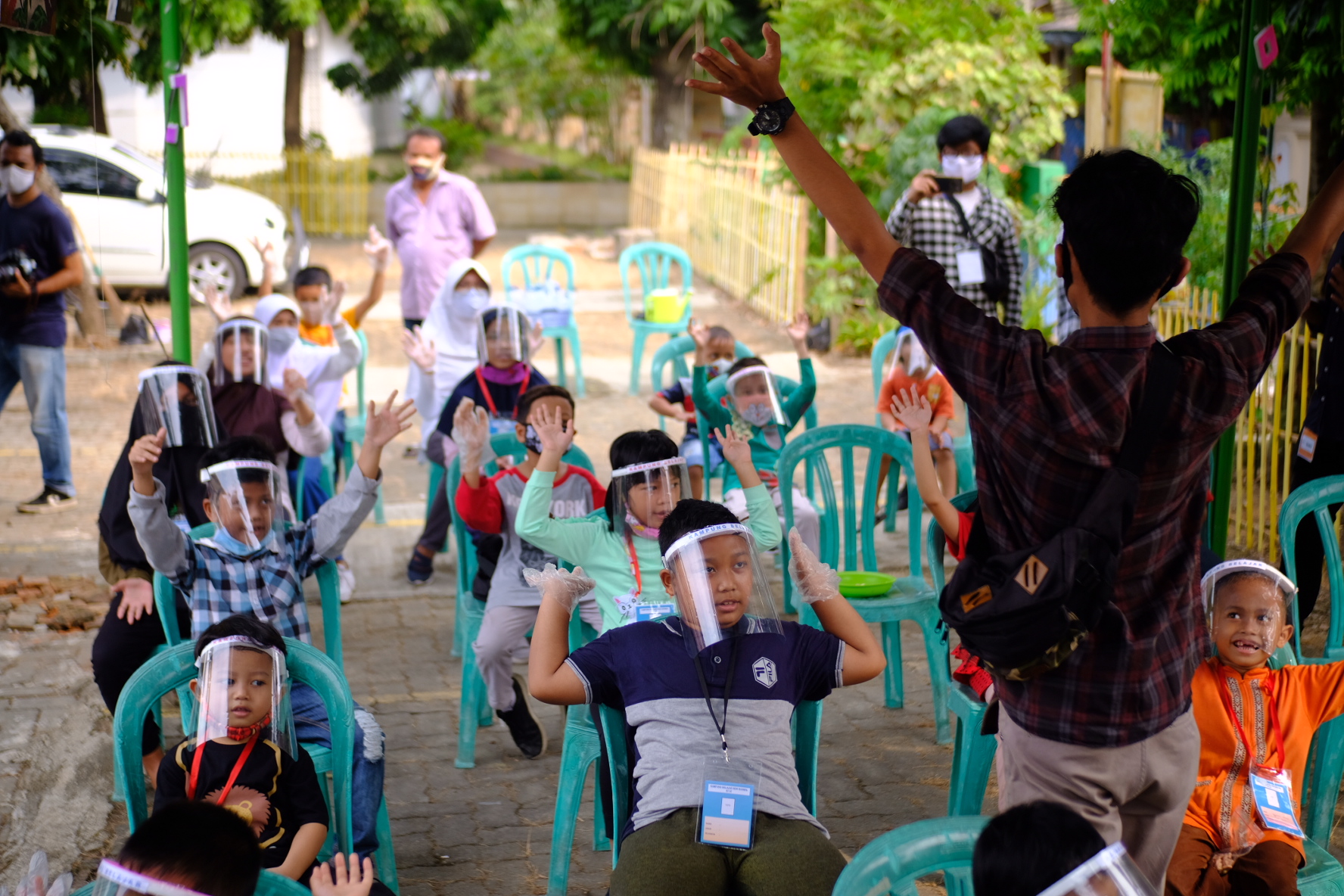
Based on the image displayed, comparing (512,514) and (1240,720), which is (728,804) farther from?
(512,514)

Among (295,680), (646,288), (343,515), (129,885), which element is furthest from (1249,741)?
(646,288)

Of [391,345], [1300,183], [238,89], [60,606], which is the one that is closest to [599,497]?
[60,606]

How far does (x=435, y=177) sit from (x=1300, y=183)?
1030cm

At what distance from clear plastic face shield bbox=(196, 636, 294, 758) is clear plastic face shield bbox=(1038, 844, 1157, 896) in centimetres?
189

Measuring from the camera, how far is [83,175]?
42.3ft

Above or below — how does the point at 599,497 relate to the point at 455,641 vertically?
above

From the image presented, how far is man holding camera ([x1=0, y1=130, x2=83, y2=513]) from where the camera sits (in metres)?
7.05

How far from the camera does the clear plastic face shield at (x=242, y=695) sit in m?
2.99

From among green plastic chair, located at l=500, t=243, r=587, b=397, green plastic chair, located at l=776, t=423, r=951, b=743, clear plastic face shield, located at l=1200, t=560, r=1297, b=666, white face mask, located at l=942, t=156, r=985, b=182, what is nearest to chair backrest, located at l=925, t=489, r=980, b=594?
green plastic chair, located at l=776, t=423, r=951, b=743

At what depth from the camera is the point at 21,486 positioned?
800 centimetres

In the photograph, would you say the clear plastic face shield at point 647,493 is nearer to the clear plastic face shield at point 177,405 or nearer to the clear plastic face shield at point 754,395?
the clear plastic face shield at point 177,405

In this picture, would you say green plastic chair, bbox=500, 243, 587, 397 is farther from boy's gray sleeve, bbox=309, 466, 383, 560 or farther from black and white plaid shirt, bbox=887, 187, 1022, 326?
boy's gray sleeve, bbox=309, 466, 383, 560

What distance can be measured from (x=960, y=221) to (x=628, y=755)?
4.76 metres

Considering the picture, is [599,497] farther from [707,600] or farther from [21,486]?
[21,486]
